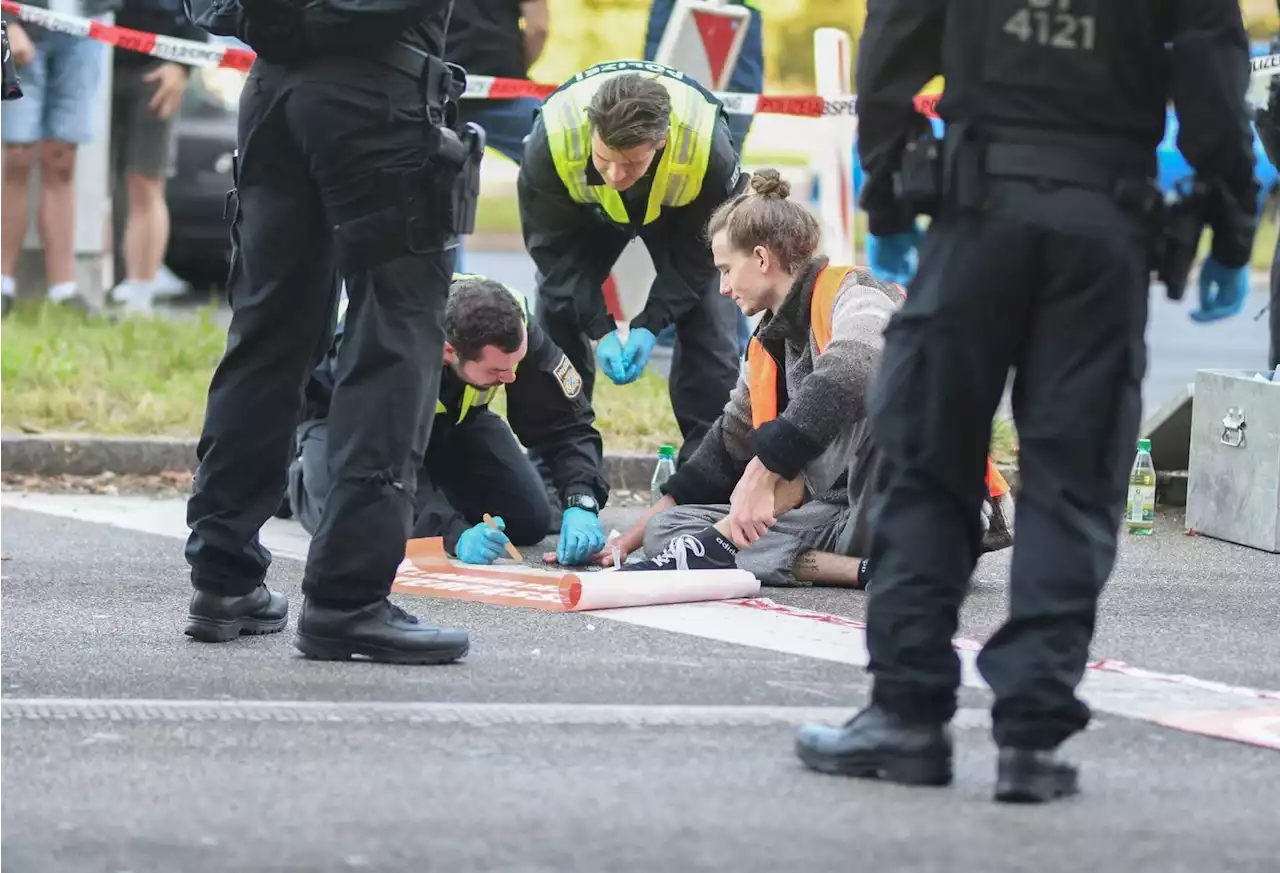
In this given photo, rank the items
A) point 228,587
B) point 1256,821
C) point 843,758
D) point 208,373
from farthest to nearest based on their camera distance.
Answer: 1. point 208,373
2. point 228,587
3. point 843,758
4. point 1256,821

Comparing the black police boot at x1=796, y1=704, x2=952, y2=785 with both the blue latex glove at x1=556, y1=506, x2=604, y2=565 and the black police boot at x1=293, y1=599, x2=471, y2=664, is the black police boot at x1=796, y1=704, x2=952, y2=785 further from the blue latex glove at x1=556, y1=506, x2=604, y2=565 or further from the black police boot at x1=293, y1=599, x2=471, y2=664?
the blue latex glove at x1=556, y1=506, x2=604, y2=565

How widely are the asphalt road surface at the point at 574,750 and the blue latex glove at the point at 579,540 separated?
2.80 feet

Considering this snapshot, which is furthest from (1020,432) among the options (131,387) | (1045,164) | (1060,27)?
(131,387)

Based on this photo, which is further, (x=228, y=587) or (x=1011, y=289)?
(x=228, y=587)

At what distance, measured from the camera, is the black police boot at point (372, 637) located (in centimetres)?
486

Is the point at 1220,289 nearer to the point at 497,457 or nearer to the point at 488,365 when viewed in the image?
the point at 488,365

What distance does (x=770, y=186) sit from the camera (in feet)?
19.8

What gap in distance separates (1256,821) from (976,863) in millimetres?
558

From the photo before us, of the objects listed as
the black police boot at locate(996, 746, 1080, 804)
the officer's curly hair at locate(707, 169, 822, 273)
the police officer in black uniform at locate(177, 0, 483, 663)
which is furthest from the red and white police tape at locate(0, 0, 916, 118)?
the black police boot at locate(996, 746, 1080, 804)

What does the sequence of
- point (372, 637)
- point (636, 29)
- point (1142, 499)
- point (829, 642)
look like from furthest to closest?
point (636, 29) → point (1142, 499) → point (829, 642) → point (372, 637)

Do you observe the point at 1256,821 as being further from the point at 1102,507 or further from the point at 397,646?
the point at 397,646

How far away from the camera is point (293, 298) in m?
4.93

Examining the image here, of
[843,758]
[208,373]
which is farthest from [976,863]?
[208,373]

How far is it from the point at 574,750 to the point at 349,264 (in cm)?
122
